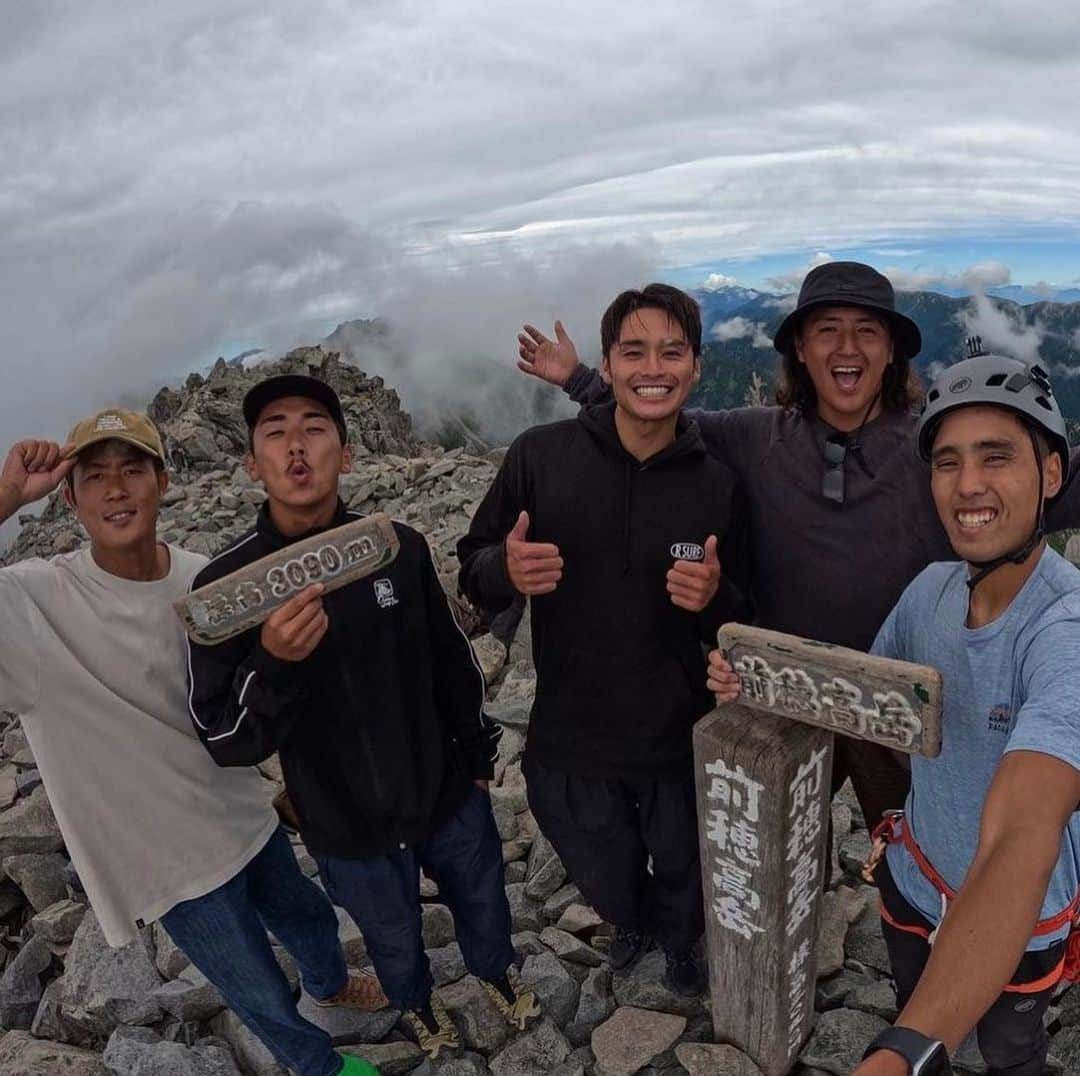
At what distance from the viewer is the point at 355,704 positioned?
3.89 metres

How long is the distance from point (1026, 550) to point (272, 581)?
3097mm

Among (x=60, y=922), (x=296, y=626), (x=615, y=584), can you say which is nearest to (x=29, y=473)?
(x=296, y=626)

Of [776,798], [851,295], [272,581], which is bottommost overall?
[776,798]

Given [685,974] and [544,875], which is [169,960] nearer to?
[544,875]

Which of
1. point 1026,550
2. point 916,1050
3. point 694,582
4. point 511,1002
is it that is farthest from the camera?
point 511,1002

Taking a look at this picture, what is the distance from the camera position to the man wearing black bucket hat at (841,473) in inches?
155

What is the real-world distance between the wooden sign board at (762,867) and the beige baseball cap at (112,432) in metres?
3.11

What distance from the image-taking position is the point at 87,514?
3.70 metres

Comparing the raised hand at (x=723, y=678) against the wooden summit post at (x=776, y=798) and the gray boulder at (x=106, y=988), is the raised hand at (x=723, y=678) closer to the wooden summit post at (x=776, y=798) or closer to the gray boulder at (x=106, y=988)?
the wooden summit post at (x=776, y=798)

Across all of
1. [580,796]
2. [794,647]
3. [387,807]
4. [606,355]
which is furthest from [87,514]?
[794,647]

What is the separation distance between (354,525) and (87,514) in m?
1.35

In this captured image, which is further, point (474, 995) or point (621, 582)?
point (474, 995)

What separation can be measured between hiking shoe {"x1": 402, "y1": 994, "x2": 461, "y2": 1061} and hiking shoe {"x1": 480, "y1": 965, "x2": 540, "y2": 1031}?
0.31 m

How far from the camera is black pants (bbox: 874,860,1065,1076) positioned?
312 cm
